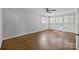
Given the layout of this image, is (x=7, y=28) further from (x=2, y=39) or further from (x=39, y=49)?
(x=39, y=49)

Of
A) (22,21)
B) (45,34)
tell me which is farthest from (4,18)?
(45,34)

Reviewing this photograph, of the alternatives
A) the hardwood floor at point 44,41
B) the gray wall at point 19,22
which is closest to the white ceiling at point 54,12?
the gray wall at point 19,22

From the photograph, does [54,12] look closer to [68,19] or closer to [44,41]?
[68,19]

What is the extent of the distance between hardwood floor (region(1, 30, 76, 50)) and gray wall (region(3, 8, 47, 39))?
0.25 ft

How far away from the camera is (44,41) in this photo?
1.94 m

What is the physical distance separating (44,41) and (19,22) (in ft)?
1.54

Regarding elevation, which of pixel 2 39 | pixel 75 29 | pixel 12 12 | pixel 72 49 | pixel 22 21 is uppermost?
pixel 12 12

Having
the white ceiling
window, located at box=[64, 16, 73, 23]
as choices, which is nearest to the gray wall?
the white ceiling

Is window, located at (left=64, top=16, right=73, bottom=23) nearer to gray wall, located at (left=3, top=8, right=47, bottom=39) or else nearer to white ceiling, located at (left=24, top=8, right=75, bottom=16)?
white ceiling, located at (left=24, top=8, right=75, bottom=16)

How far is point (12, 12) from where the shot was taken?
1919 millimetres

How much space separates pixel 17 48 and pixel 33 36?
0.98ft

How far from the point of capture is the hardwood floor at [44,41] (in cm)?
193

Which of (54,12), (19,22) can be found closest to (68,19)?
(54,12)

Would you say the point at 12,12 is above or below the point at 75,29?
above
